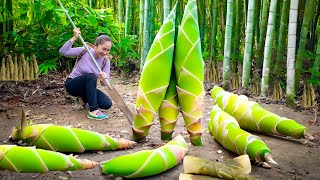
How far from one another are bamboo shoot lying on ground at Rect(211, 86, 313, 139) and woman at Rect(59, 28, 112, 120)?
1051mm

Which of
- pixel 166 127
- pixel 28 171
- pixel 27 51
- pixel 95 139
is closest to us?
pixel 28 171

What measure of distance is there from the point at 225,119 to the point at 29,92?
245 cm

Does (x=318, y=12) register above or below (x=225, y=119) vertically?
above

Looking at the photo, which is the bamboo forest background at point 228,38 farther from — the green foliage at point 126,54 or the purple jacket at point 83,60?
the purple jacket at point 83,60

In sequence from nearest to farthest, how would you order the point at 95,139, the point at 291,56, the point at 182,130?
1. the point at 95,139
2. the point at 182,130
3. the point at 291,56

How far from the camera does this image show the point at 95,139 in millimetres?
2197

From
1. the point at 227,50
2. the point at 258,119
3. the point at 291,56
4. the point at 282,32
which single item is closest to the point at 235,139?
the point at 258,119

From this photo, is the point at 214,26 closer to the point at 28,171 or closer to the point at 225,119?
the point at 225,119

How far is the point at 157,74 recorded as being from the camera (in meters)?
2.21

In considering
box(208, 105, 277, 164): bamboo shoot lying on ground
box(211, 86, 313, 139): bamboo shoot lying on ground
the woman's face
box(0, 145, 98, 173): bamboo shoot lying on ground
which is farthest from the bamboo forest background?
box(0, 145, 98, 173): bamboo shoot lying on ground

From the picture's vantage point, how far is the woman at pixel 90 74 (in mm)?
3250

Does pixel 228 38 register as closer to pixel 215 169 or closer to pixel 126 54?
pixel 126 54

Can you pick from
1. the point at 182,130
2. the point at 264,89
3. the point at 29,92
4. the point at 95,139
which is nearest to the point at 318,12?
the point at 264,89

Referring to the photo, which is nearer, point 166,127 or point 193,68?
point 193,68
